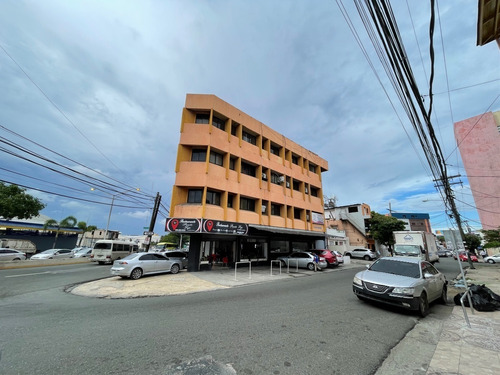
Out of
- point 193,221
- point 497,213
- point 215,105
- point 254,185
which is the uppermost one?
point 215,105

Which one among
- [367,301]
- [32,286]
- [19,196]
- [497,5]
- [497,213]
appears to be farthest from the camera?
[19,196]

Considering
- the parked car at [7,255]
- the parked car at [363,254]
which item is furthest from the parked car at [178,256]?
the parked car at [363,254]

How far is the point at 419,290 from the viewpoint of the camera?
6438 millimetres

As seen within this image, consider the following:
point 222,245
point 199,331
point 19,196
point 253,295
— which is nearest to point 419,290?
point 253,295

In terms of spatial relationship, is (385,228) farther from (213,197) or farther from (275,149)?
(213,197)

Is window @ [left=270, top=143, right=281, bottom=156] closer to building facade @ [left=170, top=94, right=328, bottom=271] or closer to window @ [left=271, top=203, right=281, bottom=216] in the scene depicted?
building facade @ [left=170, top=94, right=328, bottom=271]

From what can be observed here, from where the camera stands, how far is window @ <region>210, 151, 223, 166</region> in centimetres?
1784

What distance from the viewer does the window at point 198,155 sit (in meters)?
17.4

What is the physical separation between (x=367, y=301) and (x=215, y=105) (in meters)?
16.8

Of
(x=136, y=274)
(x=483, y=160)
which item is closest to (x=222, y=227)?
(x=136, y=274)

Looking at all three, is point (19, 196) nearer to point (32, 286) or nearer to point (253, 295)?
point (32, 286)

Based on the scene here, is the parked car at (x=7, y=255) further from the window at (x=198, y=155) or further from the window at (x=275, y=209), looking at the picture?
the window at (x=275, y=209)

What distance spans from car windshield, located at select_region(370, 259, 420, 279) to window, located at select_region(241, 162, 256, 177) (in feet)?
46.4

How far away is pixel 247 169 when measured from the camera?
21.0 meters
